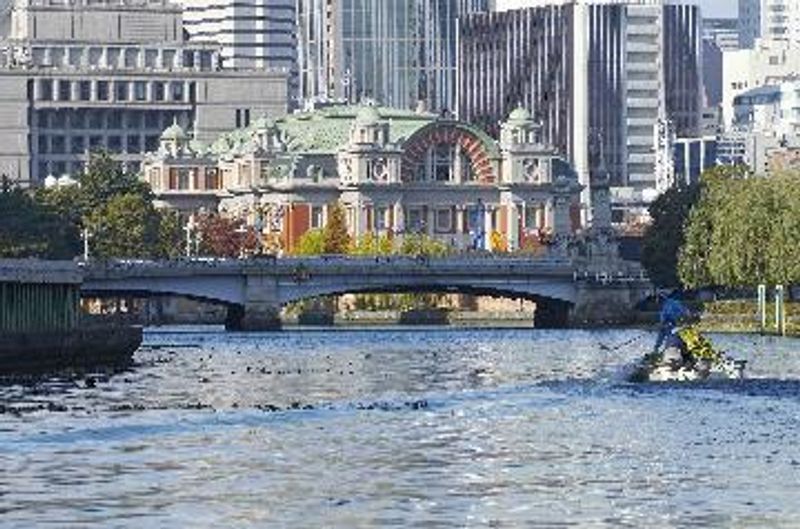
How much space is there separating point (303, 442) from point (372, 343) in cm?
10732

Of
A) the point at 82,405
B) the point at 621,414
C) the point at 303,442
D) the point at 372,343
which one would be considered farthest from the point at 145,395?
the point at 372,343

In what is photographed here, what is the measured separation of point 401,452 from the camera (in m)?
75.1

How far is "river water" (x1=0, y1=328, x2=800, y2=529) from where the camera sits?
201 feet

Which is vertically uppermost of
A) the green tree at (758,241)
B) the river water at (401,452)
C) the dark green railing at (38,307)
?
the green tree at (758,241)

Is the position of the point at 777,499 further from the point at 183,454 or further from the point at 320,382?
the point at 320,382

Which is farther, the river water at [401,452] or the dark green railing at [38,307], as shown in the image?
A: the dark green railing at [38,307]

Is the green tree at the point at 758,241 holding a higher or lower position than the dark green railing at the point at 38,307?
higher

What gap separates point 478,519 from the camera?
59719mm

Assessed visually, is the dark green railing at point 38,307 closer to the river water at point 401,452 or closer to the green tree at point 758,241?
the river water at point 401,452

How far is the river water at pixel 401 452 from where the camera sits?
201ft

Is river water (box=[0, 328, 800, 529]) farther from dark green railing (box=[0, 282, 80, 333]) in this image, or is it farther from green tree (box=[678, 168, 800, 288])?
green tree (box=[678, 168, 800, 288])

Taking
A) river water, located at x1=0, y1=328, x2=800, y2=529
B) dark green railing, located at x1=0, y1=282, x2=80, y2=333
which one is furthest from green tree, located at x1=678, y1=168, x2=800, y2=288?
river water, located at x1=0, y1=328, x2=800, y2=529

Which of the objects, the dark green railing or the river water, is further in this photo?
the dark green railing

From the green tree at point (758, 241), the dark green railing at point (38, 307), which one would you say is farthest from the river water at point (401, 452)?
the green tree at point (758, 241)
